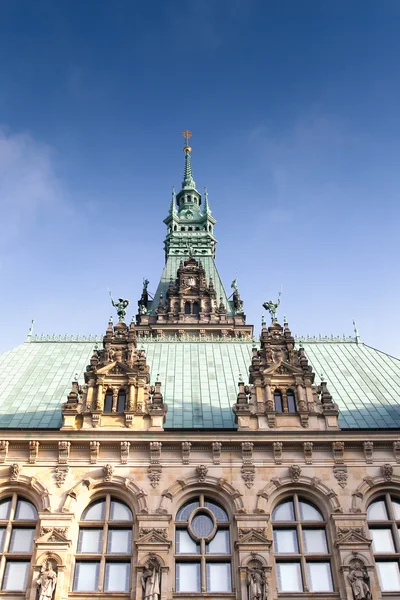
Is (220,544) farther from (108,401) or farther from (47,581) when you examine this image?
(108,401)

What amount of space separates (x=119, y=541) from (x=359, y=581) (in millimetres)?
7248

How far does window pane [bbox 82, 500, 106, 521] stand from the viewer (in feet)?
73.0

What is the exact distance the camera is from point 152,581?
799 inches

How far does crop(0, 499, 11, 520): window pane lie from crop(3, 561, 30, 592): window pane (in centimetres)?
154

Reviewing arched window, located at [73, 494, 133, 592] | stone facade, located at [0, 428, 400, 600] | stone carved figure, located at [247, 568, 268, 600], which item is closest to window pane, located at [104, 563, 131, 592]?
arched window, located at [73, 494, 133, 592]

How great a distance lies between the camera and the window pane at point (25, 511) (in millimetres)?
22125

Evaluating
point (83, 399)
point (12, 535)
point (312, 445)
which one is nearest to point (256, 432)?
point (312, 445)

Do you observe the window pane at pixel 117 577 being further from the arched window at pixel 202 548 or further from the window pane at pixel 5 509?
the window pane at pixel 5 509

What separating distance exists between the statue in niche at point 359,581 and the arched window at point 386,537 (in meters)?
0.65

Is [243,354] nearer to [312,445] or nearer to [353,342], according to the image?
[353,342]

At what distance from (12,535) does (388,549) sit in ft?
38.0

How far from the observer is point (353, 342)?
33875 mm

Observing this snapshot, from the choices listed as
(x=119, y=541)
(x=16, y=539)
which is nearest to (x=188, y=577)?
(x=119, y=541)

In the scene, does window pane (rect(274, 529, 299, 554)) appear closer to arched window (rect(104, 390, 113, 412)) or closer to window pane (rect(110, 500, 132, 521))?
window pane (rect(110, 500, 132, 521))
